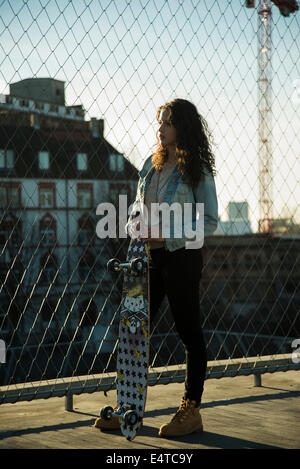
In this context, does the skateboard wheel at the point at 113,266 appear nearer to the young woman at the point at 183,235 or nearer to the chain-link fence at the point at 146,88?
the young woman at the point at 183,235

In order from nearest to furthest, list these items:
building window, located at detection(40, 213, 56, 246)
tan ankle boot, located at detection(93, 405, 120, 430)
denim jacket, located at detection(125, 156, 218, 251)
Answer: denim jacket, located at detection(125, 156, 218, 251) → tan ankle boot, located at detection(93, 405, 120, 430) → building window, located at detection(40, 213, 56, 246)

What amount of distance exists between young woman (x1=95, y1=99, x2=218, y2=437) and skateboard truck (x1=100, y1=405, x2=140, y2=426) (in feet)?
0.15

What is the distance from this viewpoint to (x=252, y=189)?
13.2 feet

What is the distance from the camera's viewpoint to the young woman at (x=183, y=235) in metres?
2.66

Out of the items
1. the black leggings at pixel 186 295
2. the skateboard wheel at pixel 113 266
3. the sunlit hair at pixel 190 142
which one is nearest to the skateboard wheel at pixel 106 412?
the black leggings at pixel 186 295

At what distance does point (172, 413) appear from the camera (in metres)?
3.16

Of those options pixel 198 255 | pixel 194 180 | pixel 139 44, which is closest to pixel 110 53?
pixel 139 44

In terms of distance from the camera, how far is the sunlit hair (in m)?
2.68

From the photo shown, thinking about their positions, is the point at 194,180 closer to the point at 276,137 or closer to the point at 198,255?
the point at 198,255

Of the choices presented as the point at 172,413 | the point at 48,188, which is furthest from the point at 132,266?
the point at 48,188

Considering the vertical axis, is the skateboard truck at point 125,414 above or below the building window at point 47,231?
below

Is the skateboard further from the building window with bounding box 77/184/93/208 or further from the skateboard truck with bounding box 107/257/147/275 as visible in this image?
the building window with bounding box 77/184/93/208

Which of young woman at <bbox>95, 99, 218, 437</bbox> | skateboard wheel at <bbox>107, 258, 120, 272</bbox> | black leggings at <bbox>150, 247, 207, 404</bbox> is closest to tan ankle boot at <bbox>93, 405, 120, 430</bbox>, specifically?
young woman at <bbox>95, 99, 218, 437</bbox>

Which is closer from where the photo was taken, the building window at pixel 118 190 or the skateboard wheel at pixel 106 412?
the skateboard wheel at pixel 106 412
